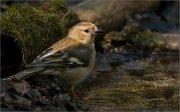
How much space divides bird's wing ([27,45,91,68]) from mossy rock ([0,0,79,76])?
1.40 meters

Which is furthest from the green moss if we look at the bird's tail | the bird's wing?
the bird's tail

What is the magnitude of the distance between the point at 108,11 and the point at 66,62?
20.3 feet

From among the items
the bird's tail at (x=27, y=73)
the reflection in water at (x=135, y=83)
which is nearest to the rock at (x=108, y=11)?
the reflection in water at (x=135, y=83)

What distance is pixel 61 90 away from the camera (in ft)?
20.9

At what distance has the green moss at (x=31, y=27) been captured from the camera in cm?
780

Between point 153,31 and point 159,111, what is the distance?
7.29m

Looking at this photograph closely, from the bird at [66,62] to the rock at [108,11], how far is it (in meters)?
4.71

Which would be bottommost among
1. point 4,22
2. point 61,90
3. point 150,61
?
point 150,61

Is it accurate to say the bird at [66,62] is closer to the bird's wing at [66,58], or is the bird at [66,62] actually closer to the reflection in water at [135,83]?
the bird's wing at [66,58]

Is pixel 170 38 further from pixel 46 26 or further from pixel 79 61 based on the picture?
pixel 79 61

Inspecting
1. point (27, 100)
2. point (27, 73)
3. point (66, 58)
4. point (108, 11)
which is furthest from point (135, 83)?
point (108, 11)

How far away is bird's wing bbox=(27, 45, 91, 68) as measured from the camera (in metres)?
6.04

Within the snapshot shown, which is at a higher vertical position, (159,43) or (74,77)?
(74,77)

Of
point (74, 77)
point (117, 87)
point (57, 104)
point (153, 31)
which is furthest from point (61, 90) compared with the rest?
point (153, 31)
